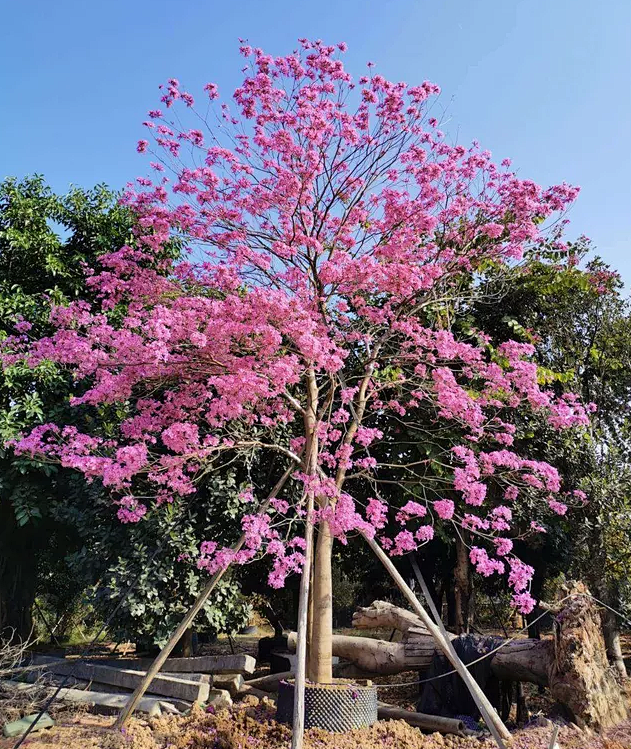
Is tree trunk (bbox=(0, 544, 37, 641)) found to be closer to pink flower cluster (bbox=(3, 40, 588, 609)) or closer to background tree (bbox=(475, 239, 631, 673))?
pink flower cluster (bbox=(3, 40, 588, 609))

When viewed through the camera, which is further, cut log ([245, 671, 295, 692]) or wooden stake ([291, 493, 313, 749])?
cut log ([245, 671, 295, 692])

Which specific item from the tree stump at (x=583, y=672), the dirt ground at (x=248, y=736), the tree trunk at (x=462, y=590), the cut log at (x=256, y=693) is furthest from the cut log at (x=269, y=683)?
the tree stump at (x=583, y=672)

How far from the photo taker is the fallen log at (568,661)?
552 centimetres

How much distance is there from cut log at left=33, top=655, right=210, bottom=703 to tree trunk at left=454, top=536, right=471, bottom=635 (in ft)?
11.2

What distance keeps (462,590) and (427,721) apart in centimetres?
276

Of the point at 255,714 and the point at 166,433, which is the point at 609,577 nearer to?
the point at 255,714

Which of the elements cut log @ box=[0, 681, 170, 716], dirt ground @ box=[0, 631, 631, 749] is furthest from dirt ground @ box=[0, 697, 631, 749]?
cut log @ box=[0, 681, 170, 716]

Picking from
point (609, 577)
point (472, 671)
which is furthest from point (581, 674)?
point (609, 577)

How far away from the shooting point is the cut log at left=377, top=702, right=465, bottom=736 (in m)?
5.60

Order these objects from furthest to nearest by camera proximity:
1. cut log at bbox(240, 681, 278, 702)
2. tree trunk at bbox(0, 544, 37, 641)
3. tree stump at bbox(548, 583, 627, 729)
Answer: tree trunk at bbox(0, 544, 37, 641), cut log at bbox(240, 681, 278, 702), tree stump at bbox(548, 583, 627, 729)

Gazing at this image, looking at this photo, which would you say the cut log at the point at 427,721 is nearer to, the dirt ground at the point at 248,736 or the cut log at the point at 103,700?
the dirt ground at the point at 248,736

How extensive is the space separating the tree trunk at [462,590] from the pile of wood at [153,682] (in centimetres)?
286

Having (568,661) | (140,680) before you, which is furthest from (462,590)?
(140,680)

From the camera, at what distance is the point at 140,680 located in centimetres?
636
